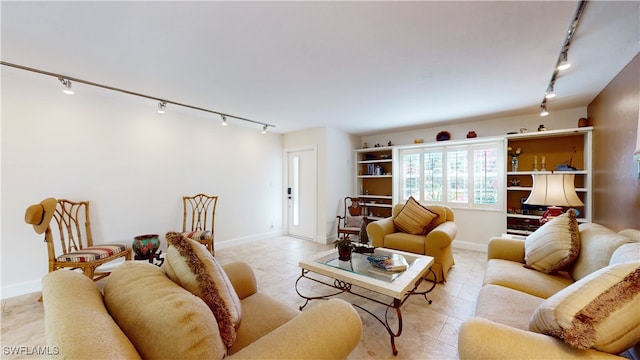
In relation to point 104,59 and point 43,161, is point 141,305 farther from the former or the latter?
point 43,161

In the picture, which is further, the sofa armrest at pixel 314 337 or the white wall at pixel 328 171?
the white wall at pixel 328 171

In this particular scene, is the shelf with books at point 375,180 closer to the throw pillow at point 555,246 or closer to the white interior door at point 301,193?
the white interior door at point 301,193

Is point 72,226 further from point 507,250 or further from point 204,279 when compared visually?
point 507,250

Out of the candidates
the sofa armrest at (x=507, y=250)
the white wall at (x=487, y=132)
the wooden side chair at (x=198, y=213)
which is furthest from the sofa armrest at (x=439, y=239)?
the wooden side chair at (x=198, y=213)

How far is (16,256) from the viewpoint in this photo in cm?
255

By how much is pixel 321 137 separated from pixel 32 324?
13.9ft

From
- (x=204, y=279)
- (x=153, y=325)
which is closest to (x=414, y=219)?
(x=204, y=279)

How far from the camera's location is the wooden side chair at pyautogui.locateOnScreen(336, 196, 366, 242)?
4.41 metres

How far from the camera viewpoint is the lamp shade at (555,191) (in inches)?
94.2

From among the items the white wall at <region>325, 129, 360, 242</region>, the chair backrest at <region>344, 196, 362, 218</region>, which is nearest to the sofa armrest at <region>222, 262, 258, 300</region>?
the white wall at <region>325, 129, 360, 242</region>

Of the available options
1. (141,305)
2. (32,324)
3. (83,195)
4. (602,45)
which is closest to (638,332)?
(141,305)

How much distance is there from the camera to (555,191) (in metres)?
2.46

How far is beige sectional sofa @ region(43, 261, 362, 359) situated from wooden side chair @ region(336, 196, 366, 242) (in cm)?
324

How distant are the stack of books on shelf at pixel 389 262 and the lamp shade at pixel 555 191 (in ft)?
5.37
